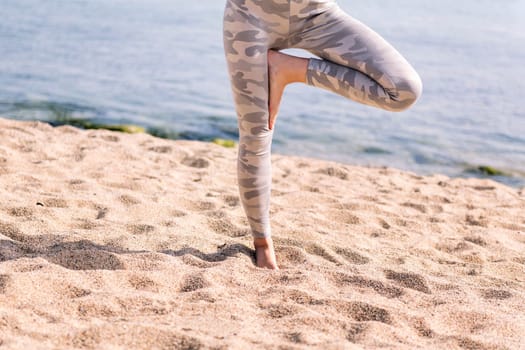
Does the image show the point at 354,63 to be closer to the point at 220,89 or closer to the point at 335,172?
the point at 335,172

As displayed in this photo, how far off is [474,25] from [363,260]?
681 inches

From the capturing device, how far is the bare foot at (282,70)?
333 centimetres

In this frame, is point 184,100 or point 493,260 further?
point 184,100

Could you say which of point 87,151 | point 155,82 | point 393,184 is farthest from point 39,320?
point 155,82

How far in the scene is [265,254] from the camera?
12.3ft

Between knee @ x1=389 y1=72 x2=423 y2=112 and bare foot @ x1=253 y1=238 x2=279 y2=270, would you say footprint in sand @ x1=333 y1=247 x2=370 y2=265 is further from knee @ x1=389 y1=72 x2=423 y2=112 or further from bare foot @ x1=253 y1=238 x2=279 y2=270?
knee @ x1=389 y1=72 x2=423 y2=112

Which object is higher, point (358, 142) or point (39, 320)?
point (39, 320)

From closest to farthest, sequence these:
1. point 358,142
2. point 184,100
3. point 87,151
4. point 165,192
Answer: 1. point 165,192
2. point 87,151
3. point 358,142
4. point 184,100

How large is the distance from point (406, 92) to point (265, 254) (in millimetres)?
1185

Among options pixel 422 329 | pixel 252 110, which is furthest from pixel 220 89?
pixel 422 329

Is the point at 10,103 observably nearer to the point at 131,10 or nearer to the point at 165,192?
the point at 165,192

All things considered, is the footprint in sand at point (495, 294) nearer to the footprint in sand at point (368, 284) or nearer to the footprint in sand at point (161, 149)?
the footprint in sand at point (368, 284)

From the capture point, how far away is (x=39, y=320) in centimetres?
270

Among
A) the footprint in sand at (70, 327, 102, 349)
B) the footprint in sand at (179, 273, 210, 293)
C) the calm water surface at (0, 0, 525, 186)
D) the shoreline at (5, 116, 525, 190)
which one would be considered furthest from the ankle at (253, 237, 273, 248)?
the calm water surface at (0, 0, 525, 186)
